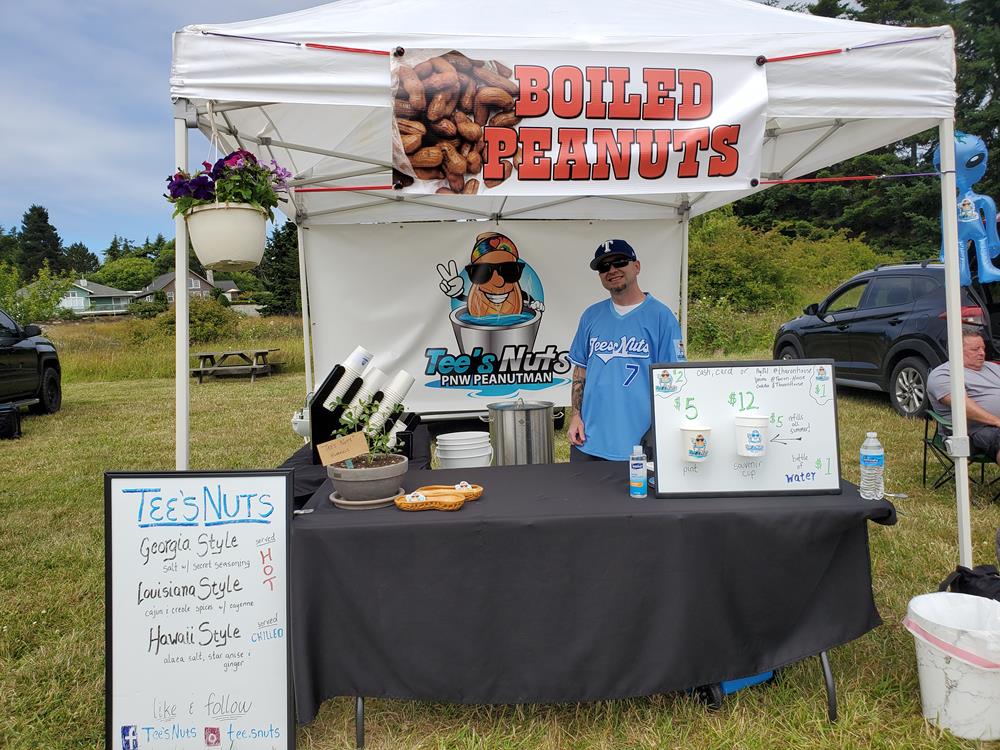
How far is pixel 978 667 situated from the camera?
1875mm

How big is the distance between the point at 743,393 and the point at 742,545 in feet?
1.56

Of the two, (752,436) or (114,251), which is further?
(114,251)

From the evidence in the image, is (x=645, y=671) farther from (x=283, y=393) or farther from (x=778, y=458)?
(x=283, y=393)

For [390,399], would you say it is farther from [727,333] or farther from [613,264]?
[727,333]

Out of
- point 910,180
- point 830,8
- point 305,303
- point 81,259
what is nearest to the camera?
point 305,303

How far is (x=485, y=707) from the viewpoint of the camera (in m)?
2.24

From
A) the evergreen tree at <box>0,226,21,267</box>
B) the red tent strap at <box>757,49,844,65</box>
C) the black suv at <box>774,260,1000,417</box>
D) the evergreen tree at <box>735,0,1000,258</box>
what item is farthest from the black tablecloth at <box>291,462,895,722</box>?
the evergreen tree at <box>0,226,21,267</box>

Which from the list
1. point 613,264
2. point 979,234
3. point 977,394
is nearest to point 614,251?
point 613,264

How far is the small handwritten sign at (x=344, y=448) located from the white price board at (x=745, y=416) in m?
0.94

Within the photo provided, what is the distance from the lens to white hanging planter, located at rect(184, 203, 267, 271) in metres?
2.07

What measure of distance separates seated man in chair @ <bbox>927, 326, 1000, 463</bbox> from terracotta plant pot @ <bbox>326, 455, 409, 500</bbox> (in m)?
3.35

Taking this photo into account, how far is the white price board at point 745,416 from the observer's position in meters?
2.08

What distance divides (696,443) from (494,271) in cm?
330

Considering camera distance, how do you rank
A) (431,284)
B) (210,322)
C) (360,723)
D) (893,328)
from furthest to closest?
(210,322)
(893,328)
(431,284)
(360,723)
